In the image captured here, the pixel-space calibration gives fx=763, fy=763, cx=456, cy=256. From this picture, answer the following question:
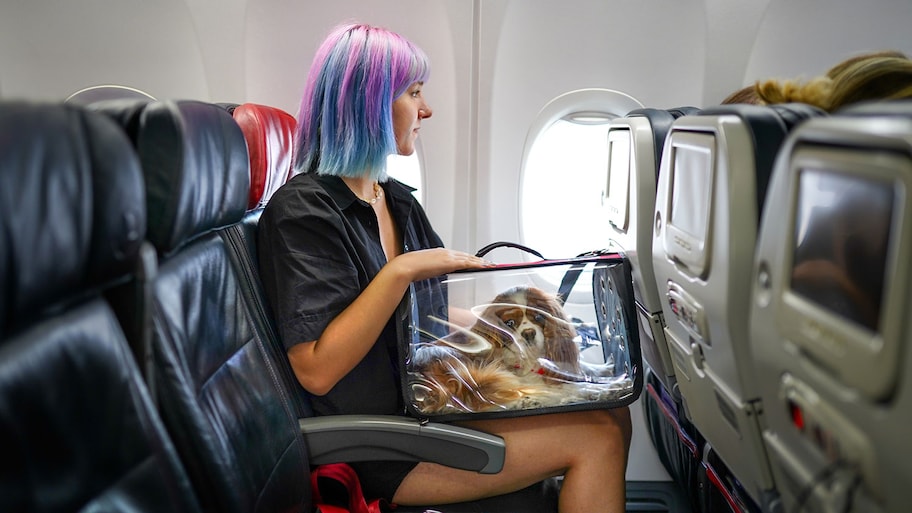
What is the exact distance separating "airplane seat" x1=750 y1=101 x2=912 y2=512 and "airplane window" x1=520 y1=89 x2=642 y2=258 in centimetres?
253

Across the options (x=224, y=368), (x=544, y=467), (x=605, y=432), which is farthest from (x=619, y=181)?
(x=224, y=368)

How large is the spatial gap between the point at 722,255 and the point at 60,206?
0.99 m

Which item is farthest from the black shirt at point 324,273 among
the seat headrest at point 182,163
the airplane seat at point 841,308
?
the airplane seat at point 841,308

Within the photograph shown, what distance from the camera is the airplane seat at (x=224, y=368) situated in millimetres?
1195

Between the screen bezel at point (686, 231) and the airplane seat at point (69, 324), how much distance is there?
92 centimetres

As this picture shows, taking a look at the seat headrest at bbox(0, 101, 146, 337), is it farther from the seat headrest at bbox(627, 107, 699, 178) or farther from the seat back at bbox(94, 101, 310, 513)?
the seat headrest at bbox(627, 107, 699, 178)

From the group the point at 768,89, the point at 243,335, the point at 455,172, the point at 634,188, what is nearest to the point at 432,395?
the point at 243,335

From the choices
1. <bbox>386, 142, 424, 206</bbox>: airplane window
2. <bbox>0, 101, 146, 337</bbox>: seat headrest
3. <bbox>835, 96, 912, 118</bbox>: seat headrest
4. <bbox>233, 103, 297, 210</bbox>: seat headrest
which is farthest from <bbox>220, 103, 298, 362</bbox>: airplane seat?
<bbox>386, 142, 424, 206</bbox>: airplane window

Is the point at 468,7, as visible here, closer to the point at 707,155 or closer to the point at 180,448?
the point at 707,155

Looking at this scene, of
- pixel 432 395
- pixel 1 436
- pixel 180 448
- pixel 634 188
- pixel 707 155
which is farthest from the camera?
pixel 634 188

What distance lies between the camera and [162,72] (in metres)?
3.67

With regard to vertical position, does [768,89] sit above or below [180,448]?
above

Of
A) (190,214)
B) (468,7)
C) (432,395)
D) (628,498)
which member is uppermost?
(468,7)

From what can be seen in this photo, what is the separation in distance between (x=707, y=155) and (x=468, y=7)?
224cm
